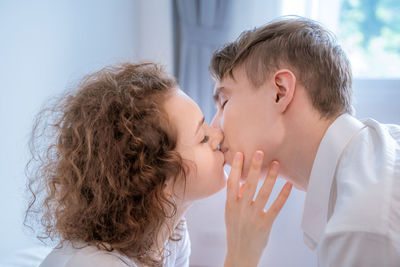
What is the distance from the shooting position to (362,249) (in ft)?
2.34

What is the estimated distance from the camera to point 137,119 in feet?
3.07

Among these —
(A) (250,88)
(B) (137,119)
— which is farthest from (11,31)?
(A) (250,88)

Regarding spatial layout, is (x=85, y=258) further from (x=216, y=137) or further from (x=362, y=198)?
(x=362, y=198)

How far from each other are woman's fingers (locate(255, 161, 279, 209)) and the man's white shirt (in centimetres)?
16

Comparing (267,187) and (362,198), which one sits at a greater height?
(362,198)

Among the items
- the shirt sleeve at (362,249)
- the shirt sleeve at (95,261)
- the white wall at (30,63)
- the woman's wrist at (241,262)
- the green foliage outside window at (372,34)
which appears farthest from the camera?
the green foliage outside window at (372,34)

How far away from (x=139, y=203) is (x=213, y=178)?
22 cm

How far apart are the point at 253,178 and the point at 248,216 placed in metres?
0.11

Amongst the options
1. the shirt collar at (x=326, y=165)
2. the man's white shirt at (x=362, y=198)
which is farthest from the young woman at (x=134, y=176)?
the man's white shirt at (x=362, y=198)

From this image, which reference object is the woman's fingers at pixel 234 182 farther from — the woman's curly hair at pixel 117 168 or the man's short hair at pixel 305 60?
the man's short hair at pixel 305 60

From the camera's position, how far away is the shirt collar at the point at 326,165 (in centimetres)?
89

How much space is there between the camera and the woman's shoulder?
0.85 metres

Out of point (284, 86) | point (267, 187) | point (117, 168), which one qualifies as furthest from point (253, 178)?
point (117, 168)

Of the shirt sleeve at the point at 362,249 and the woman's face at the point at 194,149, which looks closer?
the shirt sleeve at the point at 362,249
